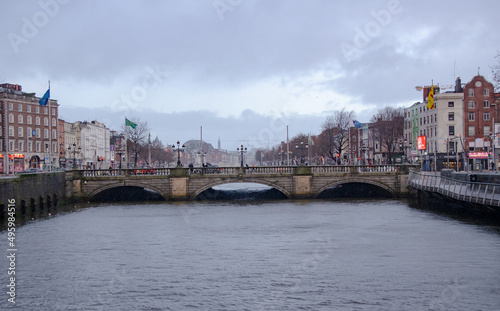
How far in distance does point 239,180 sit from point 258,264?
117 ft

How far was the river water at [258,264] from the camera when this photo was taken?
22.3 m

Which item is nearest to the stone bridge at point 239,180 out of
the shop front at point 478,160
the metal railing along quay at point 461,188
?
the metal railing along quay at point 461,188

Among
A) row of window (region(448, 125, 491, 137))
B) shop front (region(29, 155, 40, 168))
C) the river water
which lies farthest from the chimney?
shop front (region(29, 155, 40, 168))

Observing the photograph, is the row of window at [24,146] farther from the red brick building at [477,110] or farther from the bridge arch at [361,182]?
the red brick building at [477,110]

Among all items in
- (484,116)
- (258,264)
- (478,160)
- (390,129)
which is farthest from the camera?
(390,129)

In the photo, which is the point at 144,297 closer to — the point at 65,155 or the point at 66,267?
the point at 66,267

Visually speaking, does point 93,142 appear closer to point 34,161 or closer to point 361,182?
point 34,161

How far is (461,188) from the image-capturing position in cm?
4266

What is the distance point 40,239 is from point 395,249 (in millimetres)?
22230

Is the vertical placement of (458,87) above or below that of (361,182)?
above

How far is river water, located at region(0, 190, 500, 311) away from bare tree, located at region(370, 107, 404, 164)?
73048mm

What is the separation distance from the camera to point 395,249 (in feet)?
103

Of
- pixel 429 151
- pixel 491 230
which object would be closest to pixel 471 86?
pixel 429 151

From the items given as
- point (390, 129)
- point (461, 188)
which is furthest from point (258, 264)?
point (390, 129)
